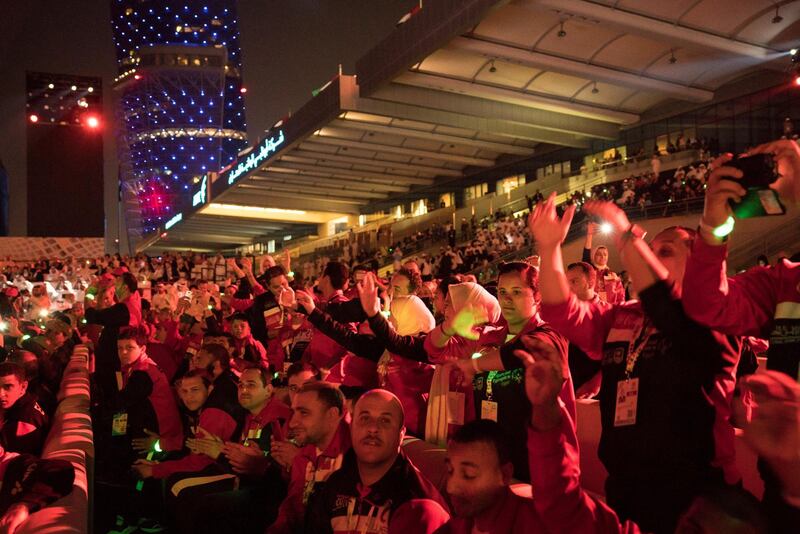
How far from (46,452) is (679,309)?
3.76 meters

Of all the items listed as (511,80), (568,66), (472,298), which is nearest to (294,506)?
(472,298)

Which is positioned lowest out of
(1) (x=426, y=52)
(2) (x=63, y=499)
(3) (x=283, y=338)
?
(2) (x=63, y=499)

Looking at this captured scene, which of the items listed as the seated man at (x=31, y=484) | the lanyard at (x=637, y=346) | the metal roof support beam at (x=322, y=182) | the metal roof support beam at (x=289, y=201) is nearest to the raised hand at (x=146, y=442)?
the seated man at (x=31, y=484)

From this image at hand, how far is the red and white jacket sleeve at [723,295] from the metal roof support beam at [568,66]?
53.0 feet

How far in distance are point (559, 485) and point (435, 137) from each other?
2607 cm

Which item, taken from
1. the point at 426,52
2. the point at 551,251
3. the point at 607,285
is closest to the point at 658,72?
the point at 426,52

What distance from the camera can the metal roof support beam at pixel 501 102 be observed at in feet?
69.3

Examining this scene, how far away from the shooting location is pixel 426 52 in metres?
18.2

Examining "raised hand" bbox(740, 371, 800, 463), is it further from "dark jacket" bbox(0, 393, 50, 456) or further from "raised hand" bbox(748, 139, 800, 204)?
"dark jacket" bbox(0, 393, 50, 456)

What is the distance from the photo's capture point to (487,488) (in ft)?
7.22

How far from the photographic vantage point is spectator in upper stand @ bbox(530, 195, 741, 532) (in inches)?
91.3

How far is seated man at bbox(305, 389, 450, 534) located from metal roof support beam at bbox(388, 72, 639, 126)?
18.6 m

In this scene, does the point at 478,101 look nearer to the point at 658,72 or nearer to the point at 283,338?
the point at 658,72

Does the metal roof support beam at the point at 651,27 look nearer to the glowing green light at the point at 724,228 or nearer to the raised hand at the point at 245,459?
the raised hand at the point at 245,459
